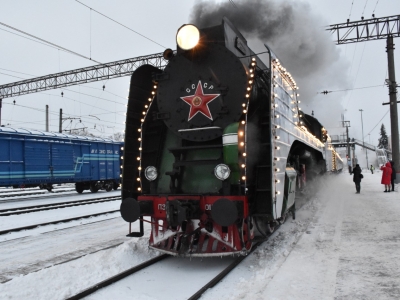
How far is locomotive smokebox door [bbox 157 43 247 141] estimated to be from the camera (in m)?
5.16

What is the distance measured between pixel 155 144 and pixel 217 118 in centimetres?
127

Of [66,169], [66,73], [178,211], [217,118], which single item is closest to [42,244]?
[178,211]

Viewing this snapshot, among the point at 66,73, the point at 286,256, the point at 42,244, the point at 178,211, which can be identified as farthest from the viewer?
the point at 66,73

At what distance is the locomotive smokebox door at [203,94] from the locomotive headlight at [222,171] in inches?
21.5

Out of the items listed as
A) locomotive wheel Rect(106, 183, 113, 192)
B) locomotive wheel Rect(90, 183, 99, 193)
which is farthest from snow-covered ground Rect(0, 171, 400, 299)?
locomotive wheel Rect(106, 183, 113, 192)

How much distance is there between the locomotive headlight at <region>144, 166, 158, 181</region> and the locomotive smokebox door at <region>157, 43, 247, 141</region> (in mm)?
668

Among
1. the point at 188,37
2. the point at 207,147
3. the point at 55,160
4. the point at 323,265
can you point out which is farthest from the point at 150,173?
the point at 55,160

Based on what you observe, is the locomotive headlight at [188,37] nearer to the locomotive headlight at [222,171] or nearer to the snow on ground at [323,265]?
the locomotive headlight at [222,171]

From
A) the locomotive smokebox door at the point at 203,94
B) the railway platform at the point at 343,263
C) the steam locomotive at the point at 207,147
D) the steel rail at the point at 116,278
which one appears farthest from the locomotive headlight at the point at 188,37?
the railway platform at the point at 343,263

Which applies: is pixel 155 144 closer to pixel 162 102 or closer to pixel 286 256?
pixel 162 102

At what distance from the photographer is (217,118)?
17.1 ft

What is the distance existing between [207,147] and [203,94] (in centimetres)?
79

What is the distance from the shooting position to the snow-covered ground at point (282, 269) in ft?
12.6

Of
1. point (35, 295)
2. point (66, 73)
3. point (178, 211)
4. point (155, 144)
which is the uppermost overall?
point (66, 73)
